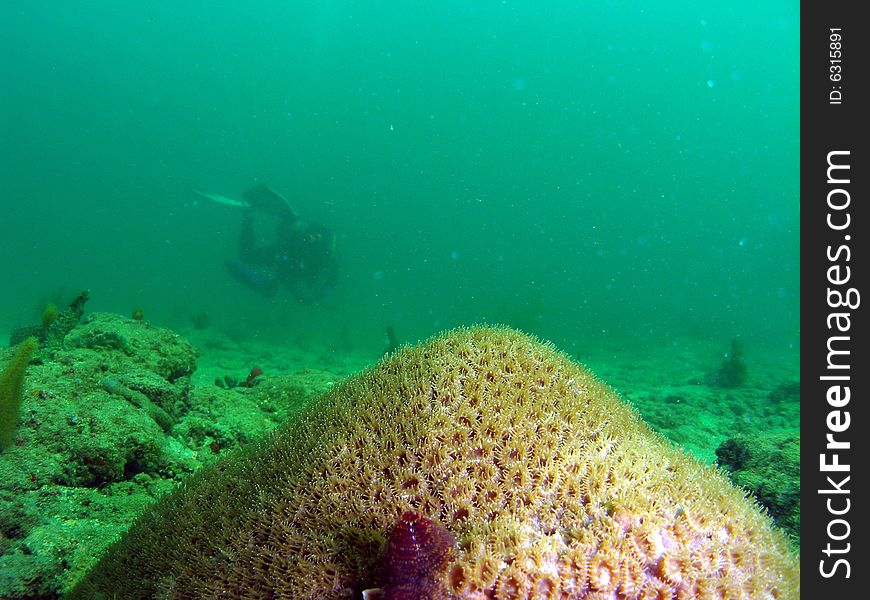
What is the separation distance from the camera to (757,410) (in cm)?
1199

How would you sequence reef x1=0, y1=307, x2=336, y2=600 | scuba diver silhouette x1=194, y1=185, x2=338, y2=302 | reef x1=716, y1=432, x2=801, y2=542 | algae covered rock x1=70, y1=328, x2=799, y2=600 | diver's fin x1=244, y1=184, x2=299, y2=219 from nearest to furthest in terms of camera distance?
algae covered rock x1=70, y1=328, x2=799, y2=600
reef x1=0, y1=307, x2=336, y2=600
reef x1=716, y1=432, x2=801, y2=542
diver's fin x1=244, y1=184, x2=299, y2=219
scuba diver silhouette x1=194, y1=185, x2=338, y2=302

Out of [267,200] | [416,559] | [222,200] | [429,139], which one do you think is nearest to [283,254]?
[267,200]

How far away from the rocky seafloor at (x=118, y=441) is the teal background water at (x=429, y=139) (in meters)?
67.2

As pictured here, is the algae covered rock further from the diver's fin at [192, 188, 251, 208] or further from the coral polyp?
the diver's fin at [192, 188, 251, 208]

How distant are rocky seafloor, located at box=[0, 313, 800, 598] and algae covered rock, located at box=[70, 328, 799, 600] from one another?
3.42 ft

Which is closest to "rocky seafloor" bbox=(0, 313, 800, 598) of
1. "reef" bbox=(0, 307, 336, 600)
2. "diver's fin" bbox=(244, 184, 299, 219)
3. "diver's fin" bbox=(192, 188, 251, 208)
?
"reef" bbox=(0, 307, 336, 600)

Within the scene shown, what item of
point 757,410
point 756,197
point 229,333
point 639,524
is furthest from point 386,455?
point 756,197

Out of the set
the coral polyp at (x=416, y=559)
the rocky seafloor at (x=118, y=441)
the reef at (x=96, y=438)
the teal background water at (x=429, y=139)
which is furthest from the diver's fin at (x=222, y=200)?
the teal background water at (x=429, y=139)

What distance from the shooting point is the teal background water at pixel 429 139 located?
10738 cm

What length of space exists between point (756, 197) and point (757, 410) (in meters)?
194

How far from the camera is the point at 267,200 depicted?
2253cm

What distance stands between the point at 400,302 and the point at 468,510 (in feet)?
217

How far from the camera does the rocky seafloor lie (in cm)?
344

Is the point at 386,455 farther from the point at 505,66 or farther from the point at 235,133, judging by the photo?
the point at 235,133
